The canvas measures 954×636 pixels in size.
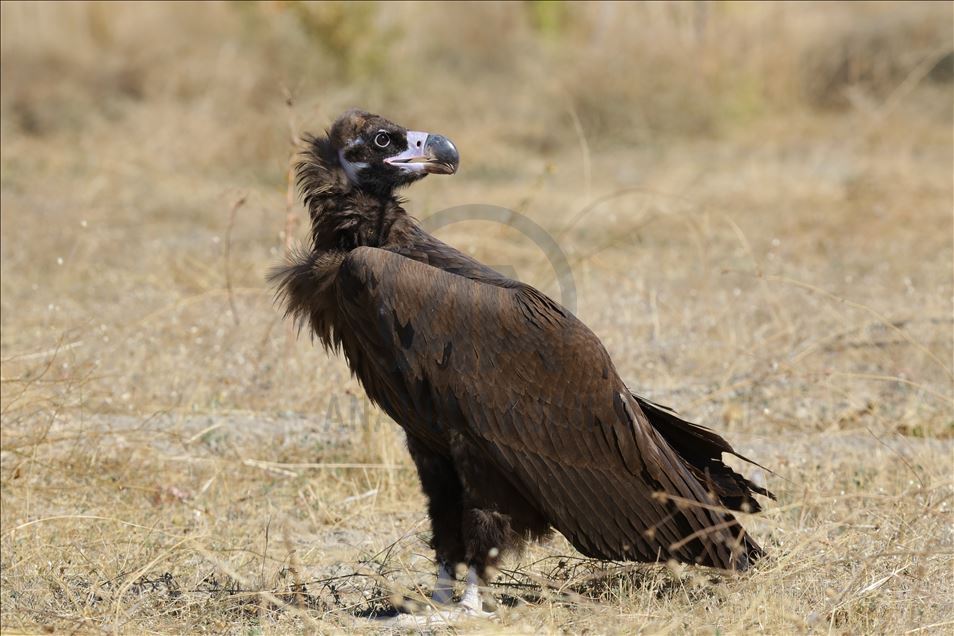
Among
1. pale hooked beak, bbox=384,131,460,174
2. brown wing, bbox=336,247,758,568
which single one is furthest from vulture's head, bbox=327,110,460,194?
brown wing, bbox=336,247,758,568

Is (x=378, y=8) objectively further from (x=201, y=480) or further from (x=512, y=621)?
(x=512, y=621)

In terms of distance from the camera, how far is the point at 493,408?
3.84 meters

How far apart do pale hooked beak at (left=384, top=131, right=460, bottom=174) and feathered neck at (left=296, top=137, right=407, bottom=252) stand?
12 cm

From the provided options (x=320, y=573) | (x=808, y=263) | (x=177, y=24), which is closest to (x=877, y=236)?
(x=808, y=263)

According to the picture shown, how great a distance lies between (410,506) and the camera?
5.34 metres

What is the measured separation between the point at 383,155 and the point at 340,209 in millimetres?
253

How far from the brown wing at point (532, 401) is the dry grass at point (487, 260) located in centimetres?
22

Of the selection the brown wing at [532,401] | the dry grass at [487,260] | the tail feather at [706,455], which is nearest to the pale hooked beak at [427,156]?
the brown wing at [532,401]

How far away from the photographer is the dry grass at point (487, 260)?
13.8 ft

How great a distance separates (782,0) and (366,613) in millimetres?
13855

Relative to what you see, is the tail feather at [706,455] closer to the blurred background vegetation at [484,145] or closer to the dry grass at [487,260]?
the dry grass at [487,260]

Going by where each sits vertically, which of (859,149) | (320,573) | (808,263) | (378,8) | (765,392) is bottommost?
(320,573)

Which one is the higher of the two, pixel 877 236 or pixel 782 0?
pixel 782 0

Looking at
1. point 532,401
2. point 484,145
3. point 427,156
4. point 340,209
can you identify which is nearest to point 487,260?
point 484,145
